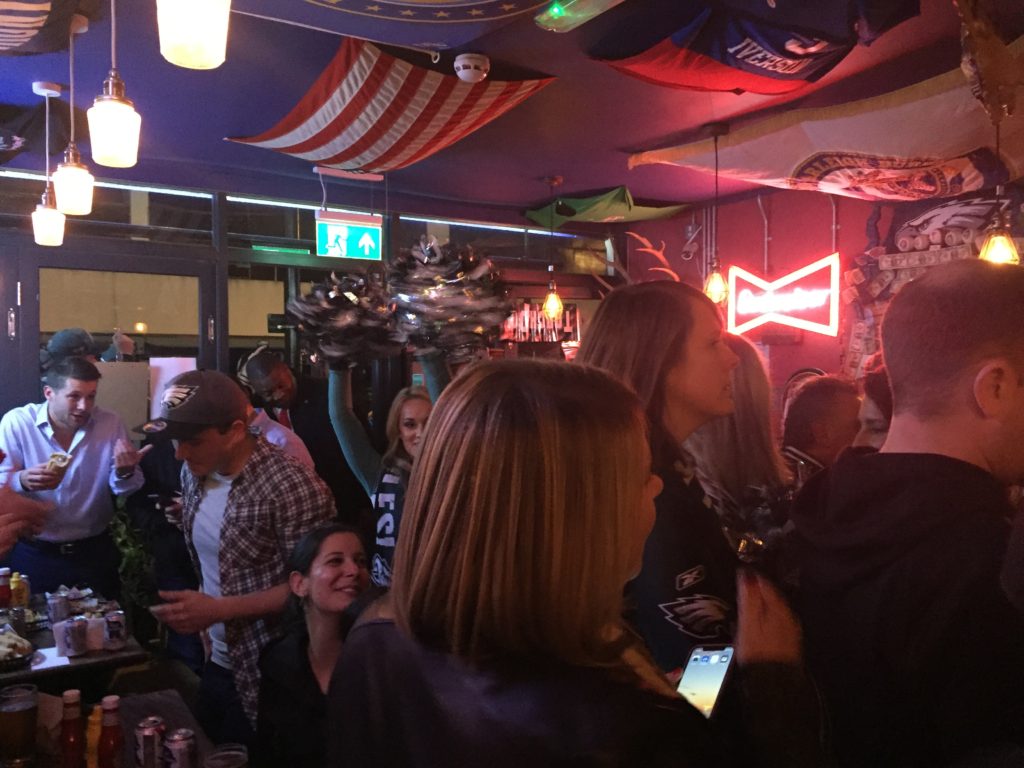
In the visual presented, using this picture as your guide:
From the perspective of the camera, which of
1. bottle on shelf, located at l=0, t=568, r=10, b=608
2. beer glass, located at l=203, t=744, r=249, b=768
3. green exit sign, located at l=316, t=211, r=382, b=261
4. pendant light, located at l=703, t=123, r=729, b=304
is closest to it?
beer glass, located at l=203, t=744, r=249, b=768

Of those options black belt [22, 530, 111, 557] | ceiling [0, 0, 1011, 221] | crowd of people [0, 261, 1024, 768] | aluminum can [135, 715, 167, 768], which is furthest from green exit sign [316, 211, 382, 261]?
aluminum can [135, 715, 167, 768]

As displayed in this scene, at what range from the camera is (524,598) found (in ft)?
2.60

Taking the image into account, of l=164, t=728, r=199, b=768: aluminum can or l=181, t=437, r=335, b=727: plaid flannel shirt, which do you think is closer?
l=164, t=728, r=199, b=768: aluminum can

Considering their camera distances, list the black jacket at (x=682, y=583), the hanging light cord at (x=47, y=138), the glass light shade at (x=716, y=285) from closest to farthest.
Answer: the black jacket at (x=682, y=583), the hanging light cord at (x=47, y=138), the glass light shade at (x=716, y=285)

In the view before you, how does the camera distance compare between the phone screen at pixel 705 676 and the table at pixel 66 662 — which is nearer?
the phone screen at pixel 705 676

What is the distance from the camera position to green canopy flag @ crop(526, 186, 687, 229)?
660 cm

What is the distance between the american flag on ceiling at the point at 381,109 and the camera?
3.75 meters

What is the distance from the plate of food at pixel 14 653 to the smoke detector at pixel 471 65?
119 inches

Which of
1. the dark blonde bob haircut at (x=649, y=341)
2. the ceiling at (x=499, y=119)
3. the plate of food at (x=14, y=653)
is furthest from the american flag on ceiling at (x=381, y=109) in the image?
the plate of food at (x=14, y=653)

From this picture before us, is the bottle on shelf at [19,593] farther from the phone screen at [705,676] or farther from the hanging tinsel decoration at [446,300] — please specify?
the phone screen at [705,676]

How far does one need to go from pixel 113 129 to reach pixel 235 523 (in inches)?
63.1

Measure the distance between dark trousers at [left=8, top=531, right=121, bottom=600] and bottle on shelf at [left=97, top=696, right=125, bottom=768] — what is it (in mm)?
2474

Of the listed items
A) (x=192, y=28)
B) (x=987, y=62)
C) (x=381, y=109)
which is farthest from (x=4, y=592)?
(x=987, y=62)

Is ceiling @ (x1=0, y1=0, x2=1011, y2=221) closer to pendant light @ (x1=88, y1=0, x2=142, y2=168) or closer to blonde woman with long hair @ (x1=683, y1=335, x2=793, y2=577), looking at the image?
pendant light @ (x1=88, y1=0, x2=142, y2=168)
